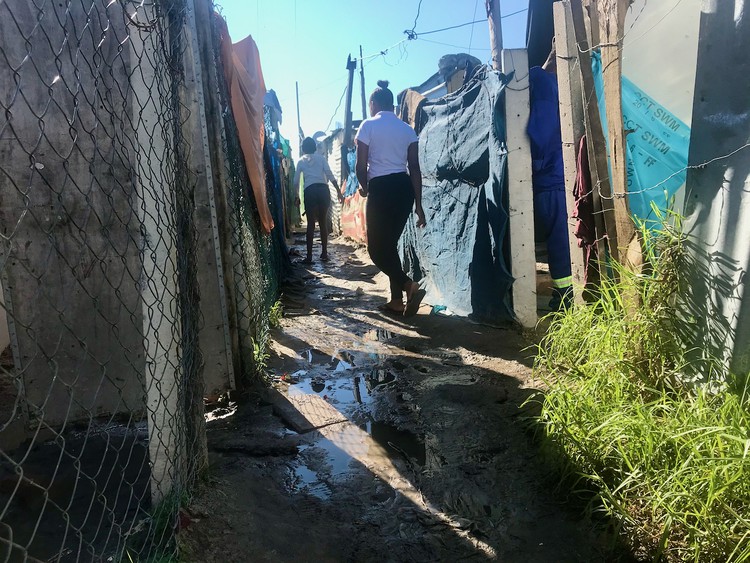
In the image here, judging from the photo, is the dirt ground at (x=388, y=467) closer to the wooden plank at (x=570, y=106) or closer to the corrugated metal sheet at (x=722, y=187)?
the wooden plank at (x=570, y=106)

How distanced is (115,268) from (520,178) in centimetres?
276

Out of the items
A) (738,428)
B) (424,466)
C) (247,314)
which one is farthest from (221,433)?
(738,428)

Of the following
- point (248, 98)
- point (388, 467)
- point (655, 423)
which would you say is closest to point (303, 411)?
point (388, 467)

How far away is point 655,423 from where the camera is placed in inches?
73.0

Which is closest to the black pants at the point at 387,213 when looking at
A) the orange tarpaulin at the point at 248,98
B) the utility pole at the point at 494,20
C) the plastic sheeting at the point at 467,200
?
the plastic sheeting at the point at 467,200

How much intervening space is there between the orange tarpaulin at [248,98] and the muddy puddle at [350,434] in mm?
1189

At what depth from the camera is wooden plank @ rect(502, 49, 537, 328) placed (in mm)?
3660

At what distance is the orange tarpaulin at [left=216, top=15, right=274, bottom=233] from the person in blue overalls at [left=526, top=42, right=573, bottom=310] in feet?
6.47

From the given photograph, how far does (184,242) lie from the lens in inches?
71.7

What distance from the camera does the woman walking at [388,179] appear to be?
4391 millimetres

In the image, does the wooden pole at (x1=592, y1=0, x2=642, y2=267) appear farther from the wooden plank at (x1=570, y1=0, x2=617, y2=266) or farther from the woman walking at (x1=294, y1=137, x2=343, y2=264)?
the woman walking at (x1=294, y1=137, x2=343, y2=264)

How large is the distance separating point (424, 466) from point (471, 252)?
91.9 inches

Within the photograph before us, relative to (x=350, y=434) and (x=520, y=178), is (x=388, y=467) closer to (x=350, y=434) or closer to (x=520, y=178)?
(x=350, y=434)

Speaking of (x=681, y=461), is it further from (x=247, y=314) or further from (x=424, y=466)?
(x=247, y=314)
